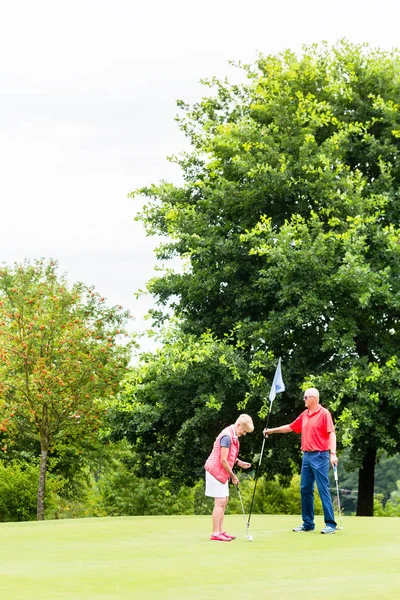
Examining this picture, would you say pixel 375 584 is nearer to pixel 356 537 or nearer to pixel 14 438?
pixel 356 537

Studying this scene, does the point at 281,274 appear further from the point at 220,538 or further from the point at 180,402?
the point at 220,538

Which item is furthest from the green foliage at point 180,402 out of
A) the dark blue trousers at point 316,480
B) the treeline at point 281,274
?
the dark blue trousers at point 316,480

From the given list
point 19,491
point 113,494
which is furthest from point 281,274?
point 113,494

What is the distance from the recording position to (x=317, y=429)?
1298 cm

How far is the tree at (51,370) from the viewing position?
28906 mm

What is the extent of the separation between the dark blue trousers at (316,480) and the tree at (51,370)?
48.6ft

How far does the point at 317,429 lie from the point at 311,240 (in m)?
8.70

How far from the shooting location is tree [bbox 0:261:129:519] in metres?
28.9

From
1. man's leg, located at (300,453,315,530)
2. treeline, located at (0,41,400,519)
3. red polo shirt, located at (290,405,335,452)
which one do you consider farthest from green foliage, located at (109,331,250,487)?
red polo shirt, located at (290,405,335,452)

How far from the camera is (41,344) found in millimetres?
30109

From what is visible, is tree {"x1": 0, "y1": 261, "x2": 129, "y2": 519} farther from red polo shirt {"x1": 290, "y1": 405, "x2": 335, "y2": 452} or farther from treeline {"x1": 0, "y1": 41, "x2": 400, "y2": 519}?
red polo shirt {"x1": 290, "y1": 405, "x2": 335, "y2": 452}

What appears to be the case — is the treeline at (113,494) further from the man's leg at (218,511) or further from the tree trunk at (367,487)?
the man's leg at (218,511)

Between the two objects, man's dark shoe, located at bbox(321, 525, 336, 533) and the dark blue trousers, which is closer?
the dark blue trousers

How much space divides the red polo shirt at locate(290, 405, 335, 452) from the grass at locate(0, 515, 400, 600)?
4.42 feet
